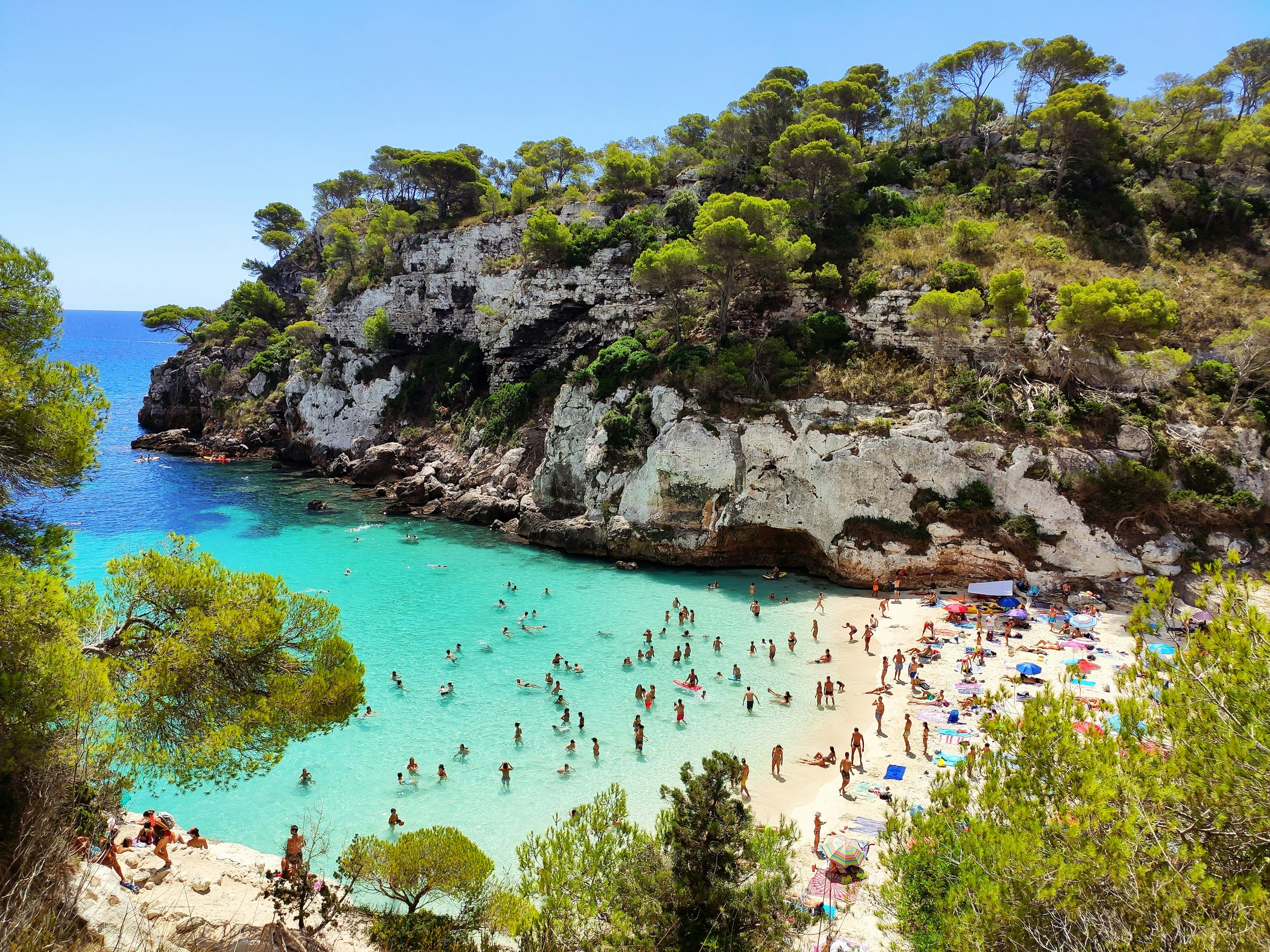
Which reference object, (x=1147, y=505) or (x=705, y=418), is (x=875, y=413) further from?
(x=1147, y=505)

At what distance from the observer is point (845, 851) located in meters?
11.6

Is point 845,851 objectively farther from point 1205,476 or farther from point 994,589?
point 1205,476

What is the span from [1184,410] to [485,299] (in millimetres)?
38895

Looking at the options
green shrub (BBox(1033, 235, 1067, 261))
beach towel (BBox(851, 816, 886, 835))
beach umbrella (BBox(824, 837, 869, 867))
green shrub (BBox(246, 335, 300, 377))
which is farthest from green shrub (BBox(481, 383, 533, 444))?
beach umbrella (BBox(824, 837, 869, 867))

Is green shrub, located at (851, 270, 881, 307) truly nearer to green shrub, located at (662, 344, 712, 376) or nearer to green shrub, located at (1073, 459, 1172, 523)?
green shrub, located at (662, 344, 712, 376)

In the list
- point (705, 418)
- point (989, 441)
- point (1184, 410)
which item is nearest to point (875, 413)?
point (989, 441)

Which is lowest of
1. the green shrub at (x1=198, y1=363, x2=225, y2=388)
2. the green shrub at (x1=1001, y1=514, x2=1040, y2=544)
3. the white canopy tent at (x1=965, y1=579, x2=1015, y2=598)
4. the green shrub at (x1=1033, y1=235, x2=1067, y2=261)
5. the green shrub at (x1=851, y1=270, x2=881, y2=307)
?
the white canopy tent at (x1=965, y1=579, x2=1015, y2=598)

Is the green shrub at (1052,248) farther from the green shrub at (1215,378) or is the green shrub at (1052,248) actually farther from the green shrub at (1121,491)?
the green shrub at (1121,491)

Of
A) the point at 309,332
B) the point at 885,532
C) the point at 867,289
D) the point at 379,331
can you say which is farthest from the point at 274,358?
the point at 885,532

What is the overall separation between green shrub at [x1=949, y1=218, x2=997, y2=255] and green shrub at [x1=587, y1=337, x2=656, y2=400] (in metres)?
15.9

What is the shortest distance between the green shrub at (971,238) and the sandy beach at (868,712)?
56.2ft

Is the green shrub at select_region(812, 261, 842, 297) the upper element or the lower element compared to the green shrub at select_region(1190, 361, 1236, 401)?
upper

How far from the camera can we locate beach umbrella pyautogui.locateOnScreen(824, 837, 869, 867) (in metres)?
11.4

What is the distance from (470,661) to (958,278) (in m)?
26.5
